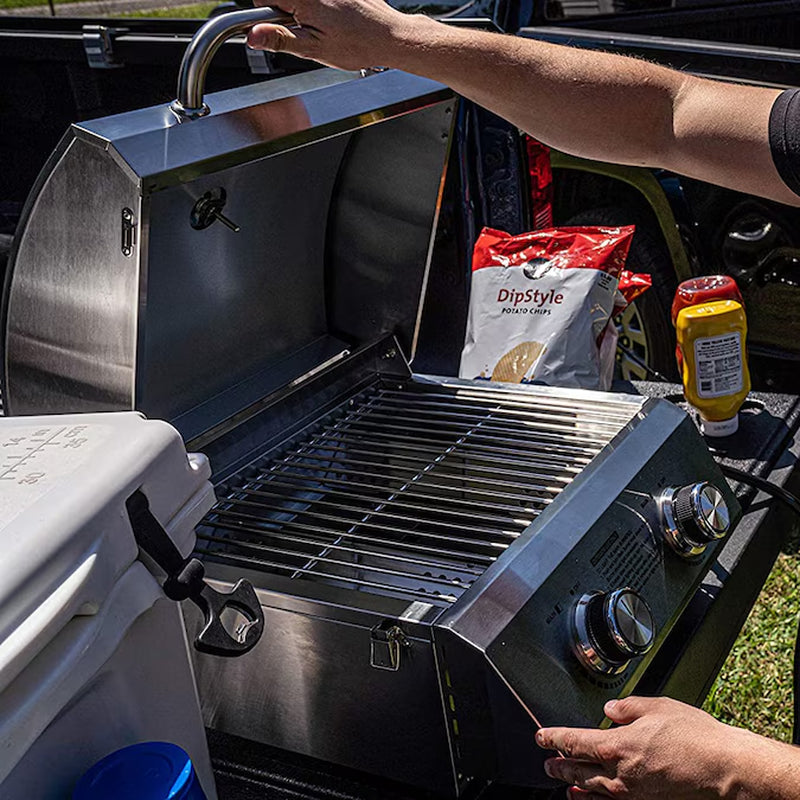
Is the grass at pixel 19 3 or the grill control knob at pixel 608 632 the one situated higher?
the grass at pixel 19 3

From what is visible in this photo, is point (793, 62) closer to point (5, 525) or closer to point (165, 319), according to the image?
point (165, 319)

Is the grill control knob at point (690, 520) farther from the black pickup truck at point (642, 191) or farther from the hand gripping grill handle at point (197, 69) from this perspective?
the black pickup truck at point (642, 191)

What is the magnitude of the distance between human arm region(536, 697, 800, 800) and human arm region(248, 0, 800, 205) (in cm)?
75

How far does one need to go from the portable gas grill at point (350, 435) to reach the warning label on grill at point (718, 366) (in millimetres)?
222

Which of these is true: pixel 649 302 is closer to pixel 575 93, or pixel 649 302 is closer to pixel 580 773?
pixel 575 93

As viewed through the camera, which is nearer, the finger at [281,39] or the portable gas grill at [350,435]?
the portable gas grill at [350,435]

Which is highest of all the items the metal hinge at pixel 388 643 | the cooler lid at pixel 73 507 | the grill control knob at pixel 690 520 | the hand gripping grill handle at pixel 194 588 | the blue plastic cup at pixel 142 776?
the cooler lid at pixel 73 507

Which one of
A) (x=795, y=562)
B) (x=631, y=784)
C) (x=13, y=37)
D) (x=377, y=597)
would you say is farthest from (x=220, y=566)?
(x=13, y=37)

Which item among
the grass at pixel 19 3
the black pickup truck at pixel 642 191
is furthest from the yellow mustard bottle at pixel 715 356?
the grass at pixel 19 3

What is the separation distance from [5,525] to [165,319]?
0.59 metres

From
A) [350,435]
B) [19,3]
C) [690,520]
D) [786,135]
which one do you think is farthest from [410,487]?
[19,3]

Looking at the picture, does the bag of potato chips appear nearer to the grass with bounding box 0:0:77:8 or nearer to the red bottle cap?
the red bottle cap

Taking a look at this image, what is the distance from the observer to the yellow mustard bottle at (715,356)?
5.15 feet

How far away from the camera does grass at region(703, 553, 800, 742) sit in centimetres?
200
